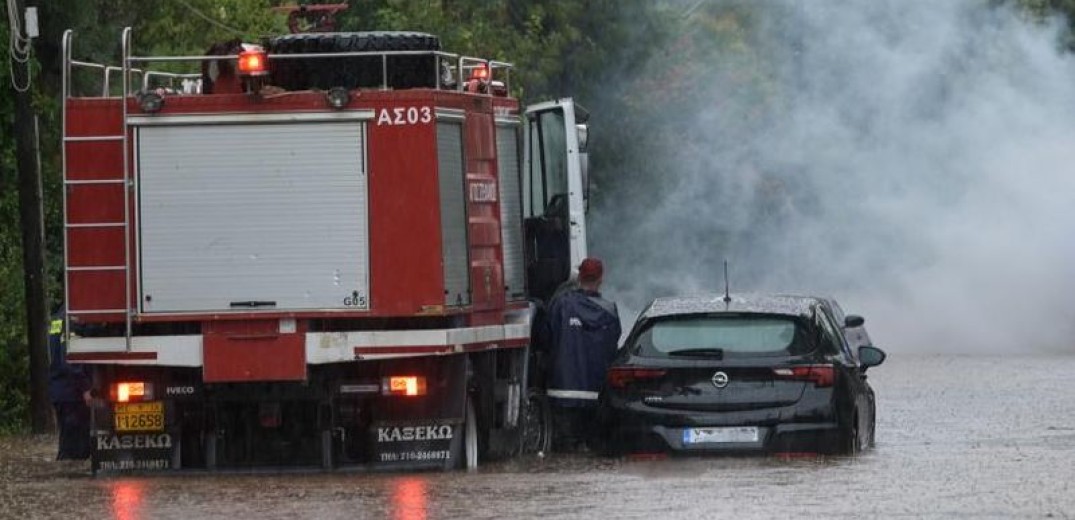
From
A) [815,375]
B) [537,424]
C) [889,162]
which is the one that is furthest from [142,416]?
[889,162]

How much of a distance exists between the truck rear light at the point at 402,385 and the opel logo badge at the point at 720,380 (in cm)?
206

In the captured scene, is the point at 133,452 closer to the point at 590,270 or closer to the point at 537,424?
the point at 537,424

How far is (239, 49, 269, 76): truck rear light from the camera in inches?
698

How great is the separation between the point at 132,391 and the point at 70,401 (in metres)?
2.87

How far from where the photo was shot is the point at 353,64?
19172 millimetres

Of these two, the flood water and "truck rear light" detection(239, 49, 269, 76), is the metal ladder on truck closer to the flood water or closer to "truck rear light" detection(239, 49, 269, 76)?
"truck rear light" detection(239, 49, 269, 76)

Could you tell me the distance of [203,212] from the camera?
18016mm

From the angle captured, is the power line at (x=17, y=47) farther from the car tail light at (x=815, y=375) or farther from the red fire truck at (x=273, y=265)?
the car tail light at (x=815, y=375)

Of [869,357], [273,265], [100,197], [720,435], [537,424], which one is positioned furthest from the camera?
[537,424]

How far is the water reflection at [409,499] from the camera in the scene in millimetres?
15094

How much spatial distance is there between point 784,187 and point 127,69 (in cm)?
2829

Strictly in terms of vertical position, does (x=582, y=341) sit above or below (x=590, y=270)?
below

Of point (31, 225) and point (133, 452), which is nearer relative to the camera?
point (133, 452)

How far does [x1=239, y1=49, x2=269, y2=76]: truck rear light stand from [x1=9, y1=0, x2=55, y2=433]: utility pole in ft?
24.1
